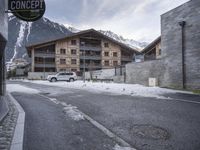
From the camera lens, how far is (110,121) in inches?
226

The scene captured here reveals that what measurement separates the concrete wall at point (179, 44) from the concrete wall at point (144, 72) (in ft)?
2.57

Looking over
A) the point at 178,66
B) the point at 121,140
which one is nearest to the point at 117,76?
the point at 178,66

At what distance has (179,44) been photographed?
16766 millimetres

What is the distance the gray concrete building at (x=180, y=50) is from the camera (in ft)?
50.0

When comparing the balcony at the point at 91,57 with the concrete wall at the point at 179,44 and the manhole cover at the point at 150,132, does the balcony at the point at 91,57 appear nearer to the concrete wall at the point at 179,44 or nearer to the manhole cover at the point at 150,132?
the concrete wall at the point at 179,44

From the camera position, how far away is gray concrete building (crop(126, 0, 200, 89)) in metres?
15.2

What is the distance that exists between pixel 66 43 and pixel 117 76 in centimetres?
3425

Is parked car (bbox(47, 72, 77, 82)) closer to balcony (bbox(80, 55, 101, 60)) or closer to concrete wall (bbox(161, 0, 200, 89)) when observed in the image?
concrete wall (bbox(161, 0, 200, 89))

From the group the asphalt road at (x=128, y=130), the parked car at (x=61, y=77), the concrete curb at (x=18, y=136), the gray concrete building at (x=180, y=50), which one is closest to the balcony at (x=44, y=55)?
the parked car at (x=61, y=77)

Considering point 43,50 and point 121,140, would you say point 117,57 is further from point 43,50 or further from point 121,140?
point 121,140

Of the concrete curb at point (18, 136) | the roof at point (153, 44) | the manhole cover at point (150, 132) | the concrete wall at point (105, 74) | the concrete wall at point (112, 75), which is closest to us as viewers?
the concrete curb at point (18, 136)

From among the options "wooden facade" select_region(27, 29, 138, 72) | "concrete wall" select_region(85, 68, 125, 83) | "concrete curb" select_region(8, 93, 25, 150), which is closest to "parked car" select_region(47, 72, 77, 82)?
"concrete wall" select_region(85, 68, 125, 83)

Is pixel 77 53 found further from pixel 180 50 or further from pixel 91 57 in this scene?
pixel 180 50

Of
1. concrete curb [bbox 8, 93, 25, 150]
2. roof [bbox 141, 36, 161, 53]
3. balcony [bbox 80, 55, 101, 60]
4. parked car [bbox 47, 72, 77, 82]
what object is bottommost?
concrete curb [bbox 8, 93, 25, 150]
